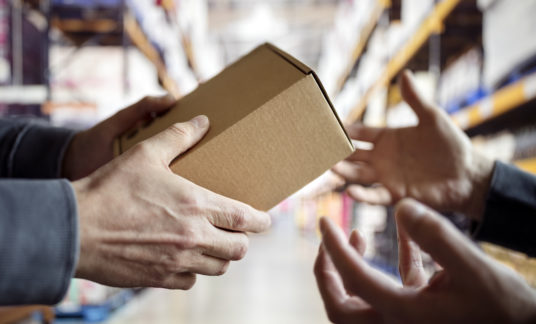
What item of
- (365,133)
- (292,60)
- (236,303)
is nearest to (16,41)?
(236,303)

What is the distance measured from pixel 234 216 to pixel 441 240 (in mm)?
422

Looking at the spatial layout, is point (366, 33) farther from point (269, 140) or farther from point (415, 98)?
point (269, 140)

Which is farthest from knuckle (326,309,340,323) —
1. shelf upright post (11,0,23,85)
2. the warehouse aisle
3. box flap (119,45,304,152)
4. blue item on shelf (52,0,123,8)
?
shelf upright post (11,0,23,85)

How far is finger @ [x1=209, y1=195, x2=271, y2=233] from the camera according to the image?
87cm

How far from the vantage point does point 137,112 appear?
1.26 m

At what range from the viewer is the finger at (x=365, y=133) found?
1.52 metres

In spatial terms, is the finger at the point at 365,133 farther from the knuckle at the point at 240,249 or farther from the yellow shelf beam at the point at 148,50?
the yellow shelf beam at the point at 148,50

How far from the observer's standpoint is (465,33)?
2879 millimetres

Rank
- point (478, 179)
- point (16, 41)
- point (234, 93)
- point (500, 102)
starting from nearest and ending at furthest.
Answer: point (234, 93), point (478, 179), point (500, 102), point (16, 41)

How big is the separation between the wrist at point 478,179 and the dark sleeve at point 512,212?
0.05m

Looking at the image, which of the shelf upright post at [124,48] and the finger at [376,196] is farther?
the shelf upright post at [124,48]

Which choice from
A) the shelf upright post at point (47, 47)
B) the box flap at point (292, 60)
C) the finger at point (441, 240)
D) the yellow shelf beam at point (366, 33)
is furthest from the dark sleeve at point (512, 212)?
the shelf upright post at point (47, 47)

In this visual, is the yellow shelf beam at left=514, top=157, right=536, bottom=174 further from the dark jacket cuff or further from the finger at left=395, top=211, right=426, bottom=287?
the dark jacket cuff

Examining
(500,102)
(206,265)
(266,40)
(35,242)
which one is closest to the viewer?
(35,242)
